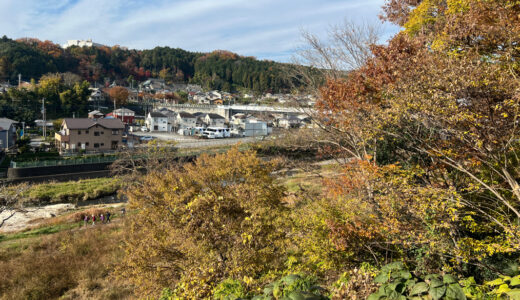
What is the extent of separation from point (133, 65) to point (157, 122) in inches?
2478

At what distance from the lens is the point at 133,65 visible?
10006cm

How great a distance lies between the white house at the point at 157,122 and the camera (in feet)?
159

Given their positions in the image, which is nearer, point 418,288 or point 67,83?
point 418,288

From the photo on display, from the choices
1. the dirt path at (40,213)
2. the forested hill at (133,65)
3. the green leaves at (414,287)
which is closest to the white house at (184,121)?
the forested hill at (133,65)

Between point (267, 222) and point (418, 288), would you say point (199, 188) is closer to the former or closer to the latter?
point (267, 222)

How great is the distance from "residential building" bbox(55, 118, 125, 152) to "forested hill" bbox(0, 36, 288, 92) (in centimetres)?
3769

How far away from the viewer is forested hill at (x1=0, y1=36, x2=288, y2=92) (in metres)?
69.6

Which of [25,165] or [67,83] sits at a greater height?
[67,83]

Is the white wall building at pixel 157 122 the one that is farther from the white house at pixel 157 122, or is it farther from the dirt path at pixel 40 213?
the dirt path at pixel 40 213

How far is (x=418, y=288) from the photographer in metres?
2.92

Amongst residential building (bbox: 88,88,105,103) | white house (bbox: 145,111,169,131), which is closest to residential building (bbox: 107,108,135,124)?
white house (bbox: 145,111,169,131)

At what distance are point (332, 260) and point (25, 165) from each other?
28.7 m

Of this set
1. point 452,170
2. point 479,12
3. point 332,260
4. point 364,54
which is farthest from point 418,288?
point 364,54

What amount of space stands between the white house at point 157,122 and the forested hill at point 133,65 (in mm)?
25745
